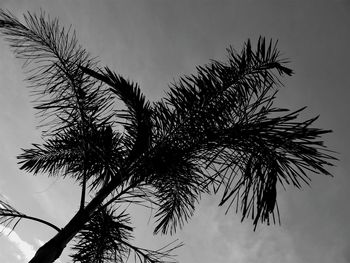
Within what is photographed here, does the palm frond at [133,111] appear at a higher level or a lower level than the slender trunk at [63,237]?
higher

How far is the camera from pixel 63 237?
241cm

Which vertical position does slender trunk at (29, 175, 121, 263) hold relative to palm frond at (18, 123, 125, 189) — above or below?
below

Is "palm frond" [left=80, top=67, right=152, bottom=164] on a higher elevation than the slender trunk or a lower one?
higher

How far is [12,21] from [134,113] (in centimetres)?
146

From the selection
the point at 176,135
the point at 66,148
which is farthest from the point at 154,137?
the point at 66,148

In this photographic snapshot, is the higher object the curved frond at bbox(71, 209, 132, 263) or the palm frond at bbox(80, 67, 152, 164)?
the palm frond at bbox(80, 67, 152, 164)

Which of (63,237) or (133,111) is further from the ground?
(133,111)

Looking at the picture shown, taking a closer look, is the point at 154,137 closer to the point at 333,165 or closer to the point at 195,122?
the point at 195,122

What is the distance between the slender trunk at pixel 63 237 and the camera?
7.41 ft

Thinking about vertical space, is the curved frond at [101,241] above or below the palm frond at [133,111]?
below

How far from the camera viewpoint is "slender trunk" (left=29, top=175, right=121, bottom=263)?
226 cm

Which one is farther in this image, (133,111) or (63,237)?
(133,111)

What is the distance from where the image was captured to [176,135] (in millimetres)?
2816

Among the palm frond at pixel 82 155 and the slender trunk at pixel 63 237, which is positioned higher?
the palm frond at pixel 82 155
